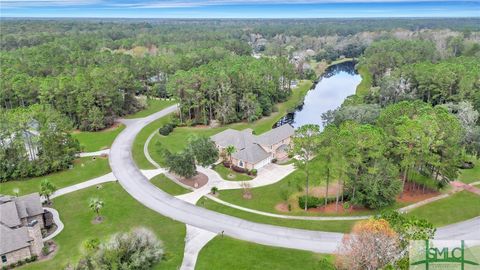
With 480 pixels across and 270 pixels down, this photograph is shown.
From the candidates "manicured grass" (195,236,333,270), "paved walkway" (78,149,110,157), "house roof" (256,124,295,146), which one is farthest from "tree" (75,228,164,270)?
"paved walkway" (78,149,110,157)

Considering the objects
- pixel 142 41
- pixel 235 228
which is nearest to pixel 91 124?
pixel 235 228

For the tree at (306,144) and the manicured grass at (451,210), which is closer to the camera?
the manicured grass at (451,210)

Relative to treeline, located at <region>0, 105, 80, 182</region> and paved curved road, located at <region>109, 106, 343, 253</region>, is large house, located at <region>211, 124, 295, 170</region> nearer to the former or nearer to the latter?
paved curved road, located at <region>109, 106, 343, 253</region>

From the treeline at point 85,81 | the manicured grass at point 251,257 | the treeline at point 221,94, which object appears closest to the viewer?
the manicured grass at point 251,257

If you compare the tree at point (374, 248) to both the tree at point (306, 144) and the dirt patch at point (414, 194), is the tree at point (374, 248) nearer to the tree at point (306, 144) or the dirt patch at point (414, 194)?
the tree at point (306, 144)

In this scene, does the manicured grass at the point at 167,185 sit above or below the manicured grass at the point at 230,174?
above

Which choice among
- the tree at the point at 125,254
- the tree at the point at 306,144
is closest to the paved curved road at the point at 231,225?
the tree at the point at 306,144

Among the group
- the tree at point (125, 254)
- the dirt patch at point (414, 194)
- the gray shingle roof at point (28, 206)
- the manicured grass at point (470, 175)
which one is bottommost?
the manicured grass at point (470, 175)
